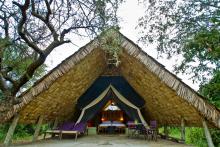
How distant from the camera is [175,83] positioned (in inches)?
281

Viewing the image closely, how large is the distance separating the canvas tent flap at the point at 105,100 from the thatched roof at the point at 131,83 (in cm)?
52

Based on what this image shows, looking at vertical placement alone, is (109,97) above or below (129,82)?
below

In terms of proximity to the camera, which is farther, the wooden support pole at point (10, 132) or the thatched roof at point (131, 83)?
the thatched roof at point (131, 83)

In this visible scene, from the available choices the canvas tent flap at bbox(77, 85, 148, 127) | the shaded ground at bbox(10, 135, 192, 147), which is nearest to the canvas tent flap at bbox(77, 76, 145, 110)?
the canvas tent flap at bbox(77, 85, 148, 127)

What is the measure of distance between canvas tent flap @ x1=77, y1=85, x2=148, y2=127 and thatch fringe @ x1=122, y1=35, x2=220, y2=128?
3.08 metres

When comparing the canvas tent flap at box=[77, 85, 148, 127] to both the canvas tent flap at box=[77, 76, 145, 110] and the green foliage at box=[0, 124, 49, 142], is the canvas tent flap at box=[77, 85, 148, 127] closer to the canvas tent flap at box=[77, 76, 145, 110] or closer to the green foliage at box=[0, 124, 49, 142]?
the canvas tent flap at box=[77, 76, 145, 110]

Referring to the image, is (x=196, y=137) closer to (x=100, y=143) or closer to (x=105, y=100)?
(x=105, y=100)

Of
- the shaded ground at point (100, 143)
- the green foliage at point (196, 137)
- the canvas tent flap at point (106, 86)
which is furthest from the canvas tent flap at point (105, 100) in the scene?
the green foliage at point (196, 137)

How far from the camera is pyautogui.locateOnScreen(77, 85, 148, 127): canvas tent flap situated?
33.9ft

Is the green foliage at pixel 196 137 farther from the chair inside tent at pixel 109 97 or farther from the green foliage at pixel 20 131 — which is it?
the green foliage at pixel 20 131

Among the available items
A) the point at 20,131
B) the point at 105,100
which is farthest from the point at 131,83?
the point at 20,131

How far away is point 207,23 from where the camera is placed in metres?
5.72

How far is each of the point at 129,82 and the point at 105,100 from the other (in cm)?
113

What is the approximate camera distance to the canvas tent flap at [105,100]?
10.3 meters
